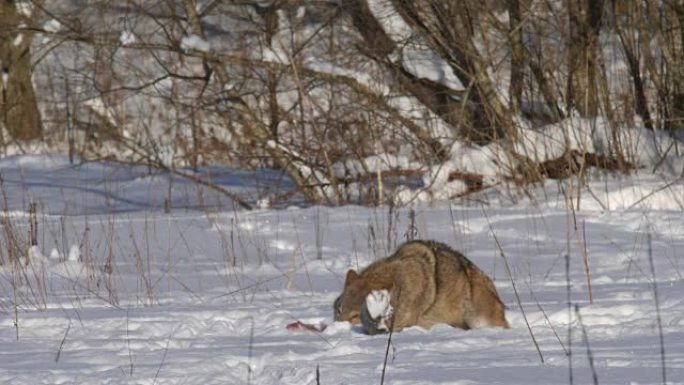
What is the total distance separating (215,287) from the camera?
7.40 meters

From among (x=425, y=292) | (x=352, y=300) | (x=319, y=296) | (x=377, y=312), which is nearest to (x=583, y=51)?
(x=319, y=296)

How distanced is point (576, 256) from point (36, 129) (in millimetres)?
13494

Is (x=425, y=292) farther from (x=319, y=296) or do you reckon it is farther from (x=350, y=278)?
(x=319, y=296)

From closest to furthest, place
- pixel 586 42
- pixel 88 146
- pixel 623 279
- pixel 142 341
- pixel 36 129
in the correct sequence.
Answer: pixel 142 341 → pixel 623 279 → pixel 586 42 → pixel 88 146 → pixel 36 129

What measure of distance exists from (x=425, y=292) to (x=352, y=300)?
382mm

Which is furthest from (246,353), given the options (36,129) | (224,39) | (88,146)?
(36,129)

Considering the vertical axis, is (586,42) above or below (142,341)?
above

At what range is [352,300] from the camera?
209 inches

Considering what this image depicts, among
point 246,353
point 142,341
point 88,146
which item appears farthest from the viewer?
point 88,146

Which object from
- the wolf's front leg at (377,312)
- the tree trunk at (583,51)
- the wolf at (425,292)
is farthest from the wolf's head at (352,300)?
the tree trunk at (583,51)

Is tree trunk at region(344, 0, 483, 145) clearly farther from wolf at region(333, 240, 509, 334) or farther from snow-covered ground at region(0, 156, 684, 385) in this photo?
wolf at region(333, 240, 509, 334)

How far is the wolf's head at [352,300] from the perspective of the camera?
17.3ft

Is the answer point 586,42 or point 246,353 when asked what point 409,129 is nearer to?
point 586,42

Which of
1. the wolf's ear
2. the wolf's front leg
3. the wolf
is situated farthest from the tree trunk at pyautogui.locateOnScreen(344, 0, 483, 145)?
the wolf's front leg
